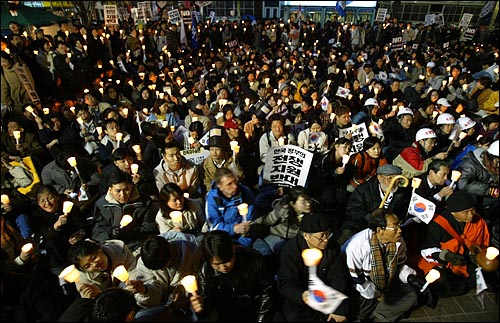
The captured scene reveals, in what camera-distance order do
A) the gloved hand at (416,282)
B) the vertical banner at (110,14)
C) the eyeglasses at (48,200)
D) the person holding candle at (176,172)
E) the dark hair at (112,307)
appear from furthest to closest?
1. the vertical banner at (110,14)
2. the person holding candle at (176,172)
3. the eyeglasses at (48,200)
4. the gloved hand at (416,282)
5. the dark hair at (112,307)

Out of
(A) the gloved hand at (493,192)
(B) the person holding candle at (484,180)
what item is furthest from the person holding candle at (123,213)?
(A) the gloved hand at (493,192)

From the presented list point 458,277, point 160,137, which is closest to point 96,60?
point 160,137

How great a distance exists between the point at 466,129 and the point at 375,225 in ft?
15.5

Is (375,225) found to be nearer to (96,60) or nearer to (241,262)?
(241,262)

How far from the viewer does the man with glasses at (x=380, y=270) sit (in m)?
3.08

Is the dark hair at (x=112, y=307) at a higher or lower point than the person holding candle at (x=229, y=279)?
→ higher

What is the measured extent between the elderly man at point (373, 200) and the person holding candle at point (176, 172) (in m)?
2.33

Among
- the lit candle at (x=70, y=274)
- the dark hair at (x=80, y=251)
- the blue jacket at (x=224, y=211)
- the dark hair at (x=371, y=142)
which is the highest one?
the dark hair at (x=371, y=142)

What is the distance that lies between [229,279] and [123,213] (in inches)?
70.0

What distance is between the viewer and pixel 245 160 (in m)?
5.80

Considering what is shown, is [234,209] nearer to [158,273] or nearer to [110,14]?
[158,273]

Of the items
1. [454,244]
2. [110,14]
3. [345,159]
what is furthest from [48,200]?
[110,14]

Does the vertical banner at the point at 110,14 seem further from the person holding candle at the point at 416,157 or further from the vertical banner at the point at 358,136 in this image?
the person holding candle at the point at 416,157

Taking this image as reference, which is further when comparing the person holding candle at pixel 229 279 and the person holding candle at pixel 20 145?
the person holding candle at pixel 20 145
